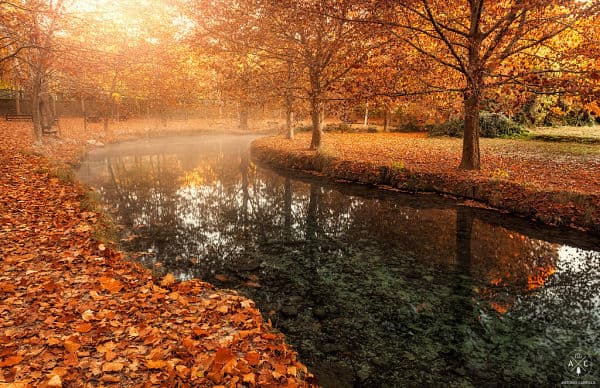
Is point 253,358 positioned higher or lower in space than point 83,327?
lower

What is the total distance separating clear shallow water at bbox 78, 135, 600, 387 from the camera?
5281mm

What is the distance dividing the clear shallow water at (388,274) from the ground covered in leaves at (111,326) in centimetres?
90

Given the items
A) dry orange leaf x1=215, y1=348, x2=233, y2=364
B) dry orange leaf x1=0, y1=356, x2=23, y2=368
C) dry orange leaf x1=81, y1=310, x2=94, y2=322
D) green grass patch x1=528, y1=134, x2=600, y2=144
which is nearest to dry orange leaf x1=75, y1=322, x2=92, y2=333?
dry orange leaf x1=81, y1=310, x2=94, y2=322

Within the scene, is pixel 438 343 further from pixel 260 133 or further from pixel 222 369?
pixel 260 133

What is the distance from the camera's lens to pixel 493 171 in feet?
45.5

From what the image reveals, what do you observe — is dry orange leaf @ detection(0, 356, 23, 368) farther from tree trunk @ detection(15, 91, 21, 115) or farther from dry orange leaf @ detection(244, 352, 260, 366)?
tree trunk @ detection(15, 91, 21, 115)

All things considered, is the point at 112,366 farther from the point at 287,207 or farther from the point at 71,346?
the point at 287,207

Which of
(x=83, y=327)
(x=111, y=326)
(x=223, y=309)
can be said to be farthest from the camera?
(x=223, y=309)

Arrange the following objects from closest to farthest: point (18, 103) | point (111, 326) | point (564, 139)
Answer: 1. point (111, 326)
2. point (564, 139)
3. point (18, 103)

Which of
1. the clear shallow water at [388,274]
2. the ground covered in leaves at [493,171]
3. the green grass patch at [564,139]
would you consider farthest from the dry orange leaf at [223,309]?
the green grass patch at [564,139]

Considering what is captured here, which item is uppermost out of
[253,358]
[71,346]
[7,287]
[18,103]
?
[18,103]

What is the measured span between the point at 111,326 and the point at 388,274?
5.47 metres

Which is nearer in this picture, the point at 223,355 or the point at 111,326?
the point at 223,355

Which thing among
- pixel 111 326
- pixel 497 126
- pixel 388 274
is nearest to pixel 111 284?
pixel 111 326
